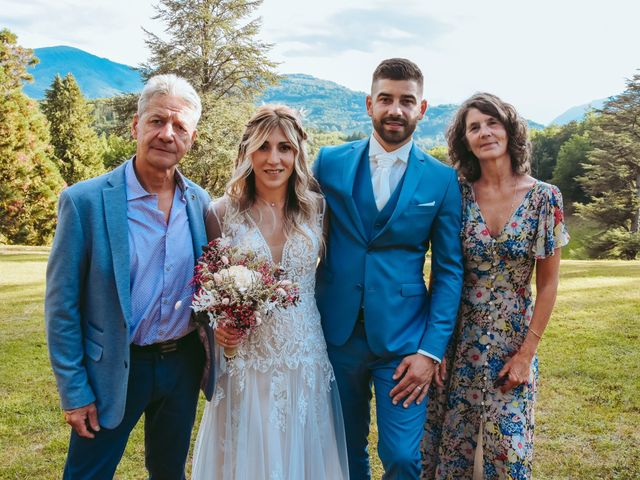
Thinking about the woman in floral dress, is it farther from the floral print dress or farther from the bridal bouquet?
the bridal bouquet

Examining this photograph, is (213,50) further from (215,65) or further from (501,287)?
(501,287)

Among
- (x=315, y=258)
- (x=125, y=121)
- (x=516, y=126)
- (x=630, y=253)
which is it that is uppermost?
(x=125, y=121)

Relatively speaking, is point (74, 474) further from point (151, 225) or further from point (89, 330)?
point (151, 225)

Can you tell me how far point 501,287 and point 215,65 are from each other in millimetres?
29564

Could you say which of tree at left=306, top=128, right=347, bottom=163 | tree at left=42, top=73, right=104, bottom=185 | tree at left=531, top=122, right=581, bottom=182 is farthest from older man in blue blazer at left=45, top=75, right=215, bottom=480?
tree at left=531, top=122, right=581, bottom=182

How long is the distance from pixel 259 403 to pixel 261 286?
93cm

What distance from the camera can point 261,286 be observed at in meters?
2.97

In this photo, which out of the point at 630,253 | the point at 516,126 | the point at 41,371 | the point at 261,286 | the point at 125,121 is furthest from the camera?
the point at 630,253

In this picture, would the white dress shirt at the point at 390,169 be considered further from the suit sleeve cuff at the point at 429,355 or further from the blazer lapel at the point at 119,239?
the blazer lapel at the point at 119,239

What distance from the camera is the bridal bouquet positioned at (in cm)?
288

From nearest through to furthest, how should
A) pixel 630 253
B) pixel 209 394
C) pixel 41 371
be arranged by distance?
pixel 209 394, pixel 41 371, pixel 630 253

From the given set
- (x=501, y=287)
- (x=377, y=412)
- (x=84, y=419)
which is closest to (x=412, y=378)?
(x=377, y=412)

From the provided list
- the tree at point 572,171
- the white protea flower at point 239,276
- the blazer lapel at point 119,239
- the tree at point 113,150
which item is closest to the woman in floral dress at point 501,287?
the white protea flower at point 239,276

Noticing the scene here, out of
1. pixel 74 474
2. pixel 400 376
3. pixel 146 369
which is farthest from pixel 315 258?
pixel 74 474
